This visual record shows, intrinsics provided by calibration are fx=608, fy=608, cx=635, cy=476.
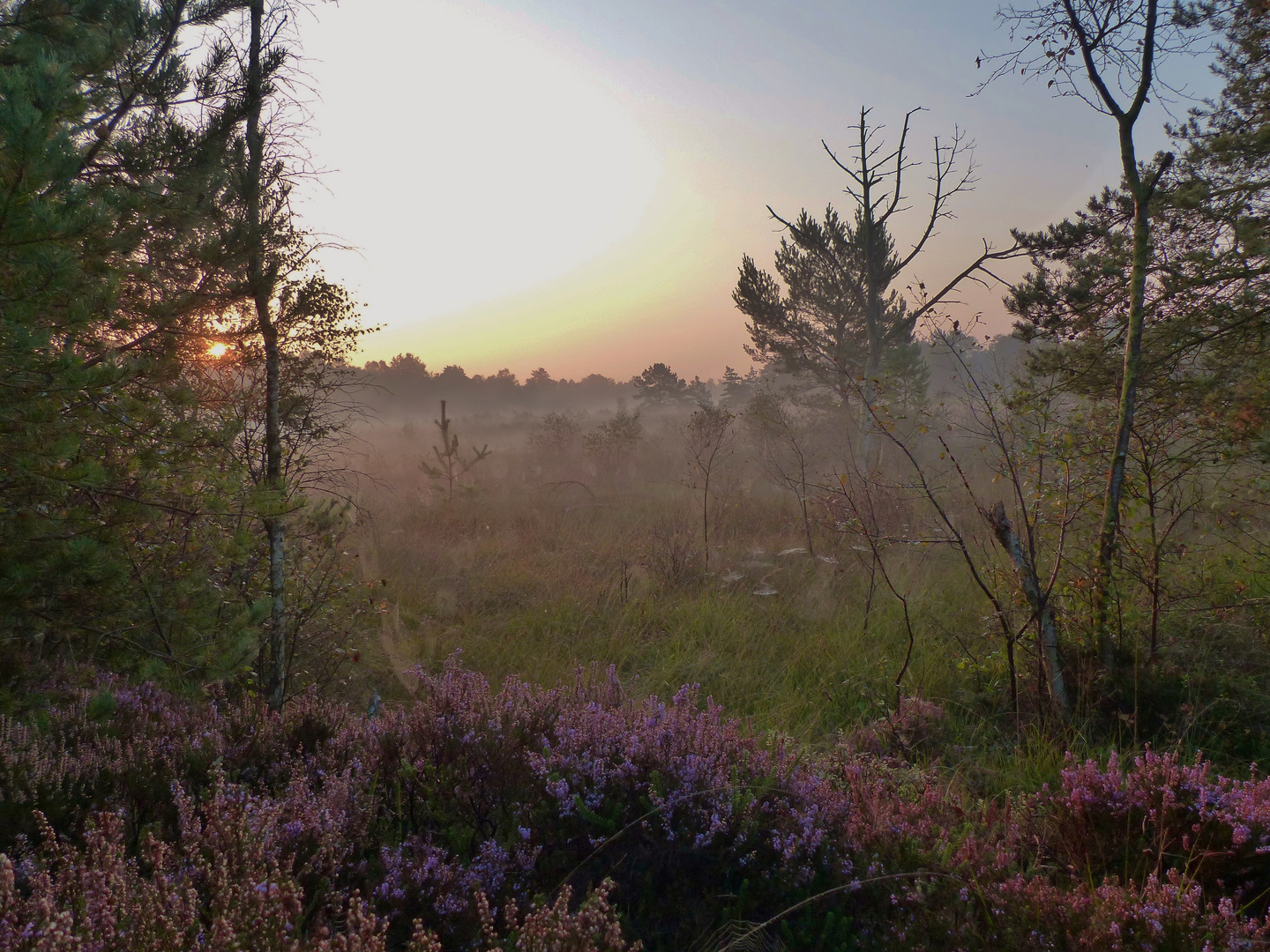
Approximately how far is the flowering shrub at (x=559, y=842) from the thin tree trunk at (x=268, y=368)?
1.38 meters

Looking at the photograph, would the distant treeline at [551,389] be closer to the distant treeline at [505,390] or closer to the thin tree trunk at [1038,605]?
the distant treeline at [505,390]

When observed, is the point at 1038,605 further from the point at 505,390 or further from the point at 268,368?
the point at 505,390

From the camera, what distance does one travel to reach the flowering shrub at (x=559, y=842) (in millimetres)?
1579

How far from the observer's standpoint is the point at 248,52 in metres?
4.64

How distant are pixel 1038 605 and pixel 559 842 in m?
3.19

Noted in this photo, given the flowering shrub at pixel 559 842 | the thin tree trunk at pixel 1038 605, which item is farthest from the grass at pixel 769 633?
the flowering shrub at pixel 559 842

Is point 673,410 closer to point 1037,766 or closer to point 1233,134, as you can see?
point 1233,134

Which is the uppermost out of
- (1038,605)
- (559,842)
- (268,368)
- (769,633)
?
(268,368)

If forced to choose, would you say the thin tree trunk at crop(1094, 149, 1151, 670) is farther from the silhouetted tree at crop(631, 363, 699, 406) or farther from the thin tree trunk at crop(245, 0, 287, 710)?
the silhouetted tree at crop(631, 363, 699, 406)

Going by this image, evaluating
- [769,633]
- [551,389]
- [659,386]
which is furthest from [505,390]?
[769,633]

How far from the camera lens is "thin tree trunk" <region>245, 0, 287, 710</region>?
173 inches

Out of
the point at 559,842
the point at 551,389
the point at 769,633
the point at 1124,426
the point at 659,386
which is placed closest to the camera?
the point at 559,842

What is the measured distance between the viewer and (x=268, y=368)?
4562mm

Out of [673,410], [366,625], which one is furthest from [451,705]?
[673,410]
